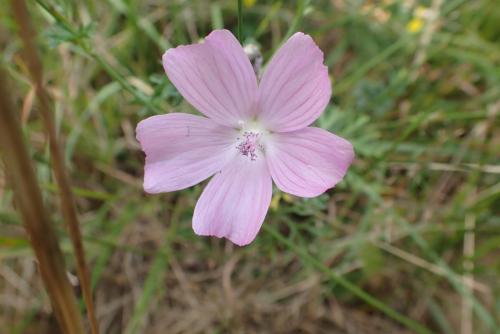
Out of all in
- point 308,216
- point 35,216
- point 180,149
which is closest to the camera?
point 35,216

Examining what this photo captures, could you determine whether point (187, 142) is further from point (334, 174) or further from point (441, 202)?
point (441, 202)

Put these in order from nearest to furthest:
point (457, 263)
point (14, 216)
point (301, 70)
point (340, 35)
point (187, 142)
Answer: point (301, 70) → point (187, 142) → point (14, 216) → point (457, 263) → point (340, 35)

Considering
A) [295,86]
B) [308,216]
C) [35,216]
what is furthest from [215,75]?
[308,216]

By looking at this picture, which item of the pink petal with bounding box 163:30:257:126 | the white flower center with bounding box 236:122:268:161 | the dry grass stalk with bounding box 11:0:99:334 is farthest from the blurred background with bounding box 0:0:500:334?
the dry grass stalk with bounding box 11:0:99:334

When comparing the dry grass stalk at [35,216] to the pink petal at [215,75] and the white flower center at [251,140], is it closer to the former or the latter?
the pink petal at [215,75]

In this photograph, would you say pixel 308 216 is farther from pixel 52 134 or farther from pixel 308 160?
pixel 52 134

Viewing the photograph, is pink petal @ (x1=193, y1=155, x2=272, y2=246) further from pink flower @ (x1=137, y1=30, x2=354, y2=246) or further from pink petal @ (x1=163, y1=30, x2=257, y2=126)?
pink petal @ (x1=163, y1=30, x2=257, y2=126)

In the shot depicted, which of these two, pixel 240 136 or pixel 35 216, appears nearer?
pixel 35 216

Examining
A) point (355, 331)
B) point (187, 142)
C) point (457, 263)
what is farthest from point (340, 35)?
point (187, 142)
